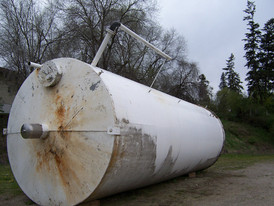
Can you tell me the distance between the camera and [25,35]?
52.2 ft

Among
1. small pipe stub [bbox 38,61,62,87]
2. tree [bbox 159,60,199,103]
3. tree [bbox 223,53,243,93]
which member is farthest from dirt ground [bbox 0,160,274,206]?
tree [bbox 223,53,243,93]

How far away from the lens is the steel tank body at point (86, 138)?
3.01m

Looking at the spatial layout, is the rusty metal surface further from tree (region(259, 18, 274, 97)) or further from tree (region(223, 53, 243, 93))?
tree (region(223, 53, 243, 93))

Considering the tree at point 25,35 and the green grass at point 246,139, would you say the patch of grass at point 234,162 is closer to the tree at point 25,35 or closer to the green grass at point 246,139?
the green grass at point 246,139

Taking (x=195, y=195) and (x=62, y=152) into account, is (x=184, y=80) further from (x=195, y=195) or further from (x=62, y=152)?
(x=62, y=152)

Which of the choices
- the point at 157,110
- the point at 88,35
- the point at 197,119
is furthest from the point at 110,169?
the point at 88,35

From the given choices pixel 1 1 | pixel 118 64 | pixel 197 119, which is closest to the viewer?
pixel 197 119

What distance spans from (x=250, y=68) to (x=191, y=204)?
26.8m

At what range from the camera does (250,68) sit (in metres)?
27.6

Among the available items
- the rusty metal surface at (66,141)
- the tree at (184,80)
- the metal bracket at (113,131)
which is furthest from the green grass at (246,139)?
the metal bracket at (113,131)

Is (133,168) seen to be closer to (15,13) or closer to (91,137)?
(91,137)

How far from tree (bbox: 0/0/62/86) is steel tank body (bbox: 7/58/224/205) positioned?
39.3ft

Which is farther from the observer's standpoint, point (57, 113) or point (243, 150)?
point (243, 150)

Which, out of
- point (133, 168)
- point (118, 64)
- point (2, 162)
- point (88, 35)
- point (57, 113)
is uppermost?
point (88, 35)
